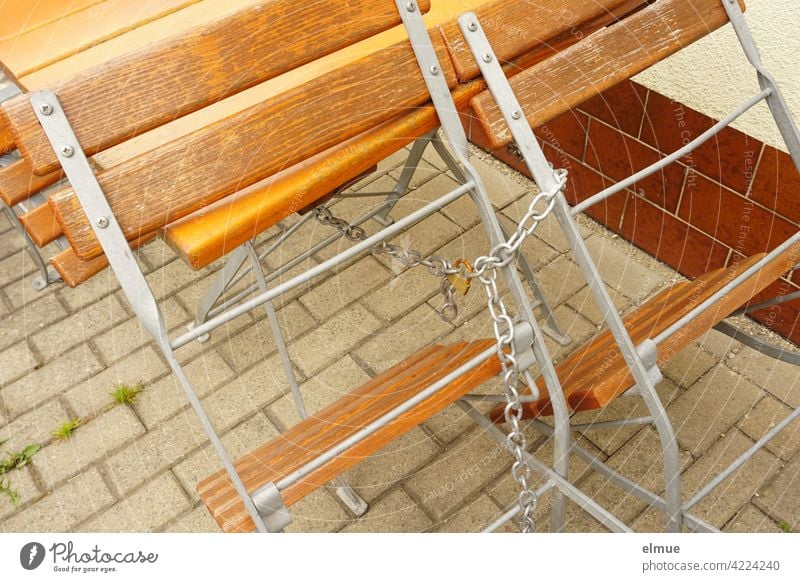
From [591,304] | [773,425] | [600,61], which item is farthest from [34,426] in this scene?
[773,425]

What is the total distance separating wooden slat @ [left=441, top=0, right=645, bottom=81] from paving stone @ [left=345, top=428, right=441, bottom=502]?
1.13m

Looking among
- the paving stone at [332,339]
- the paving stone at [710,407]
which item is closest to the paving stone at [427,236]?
the paving stone at [332,339]

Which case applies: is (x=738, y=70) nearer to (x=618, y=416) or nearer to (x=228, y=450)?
(x=618, y=416)

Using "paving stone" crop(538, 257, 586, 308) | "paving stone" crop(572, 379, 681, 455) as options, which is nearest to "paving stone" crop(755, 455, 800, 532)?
"paving stone" crop(572, 379, 681, 455)

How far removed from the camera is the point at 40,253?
3127 mm

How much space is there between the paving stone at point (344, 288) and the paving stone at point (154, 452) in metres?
0.58

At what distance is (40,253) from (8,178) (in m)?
1.05

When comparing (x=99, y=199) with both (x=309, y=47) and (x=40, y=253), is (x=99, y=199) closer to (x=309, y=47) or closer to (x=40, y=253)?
(x=309, y=47)

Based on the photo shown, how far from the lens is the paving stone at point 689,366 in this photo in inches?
93.9

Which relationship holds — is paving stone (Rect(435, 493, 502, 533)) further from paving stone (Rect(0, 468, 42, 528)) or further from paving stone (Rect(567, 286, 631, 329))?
paving stone (Rect(0, 468, 42, 528))

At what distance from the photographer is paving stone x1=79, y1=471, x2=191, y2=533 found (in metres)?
2.19

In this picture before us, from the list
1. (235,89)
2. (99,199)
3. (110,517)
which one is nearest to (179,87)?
(235,89)

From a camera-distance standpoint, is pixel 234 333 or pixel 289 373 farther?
pixel 234 333

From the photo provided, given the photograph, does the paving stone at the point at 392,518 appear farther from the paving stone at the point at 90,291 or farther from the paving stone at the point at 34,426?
the paving stone at the point at 90,291
